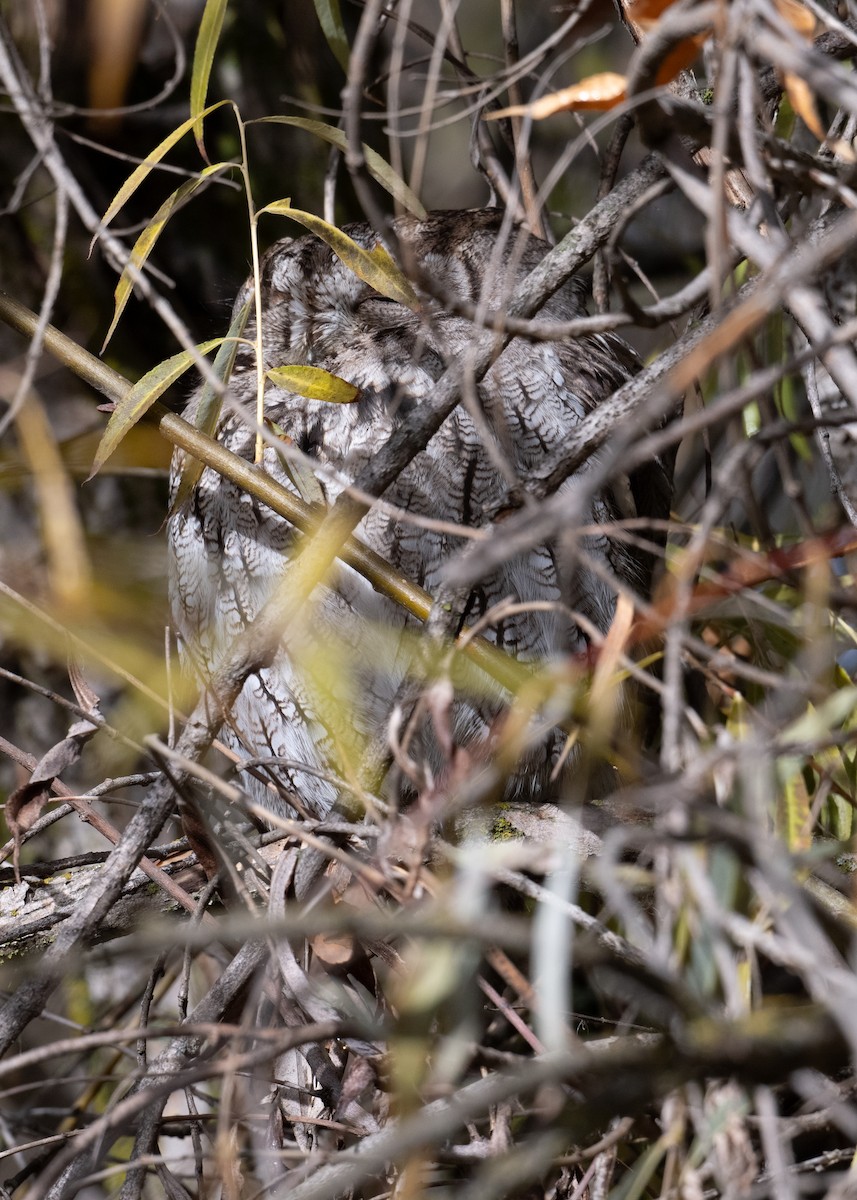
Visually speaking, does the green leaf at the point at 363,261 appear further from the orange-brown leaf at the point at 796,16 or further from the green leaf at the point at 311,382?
the orange-brown leaf at the point at 796,16

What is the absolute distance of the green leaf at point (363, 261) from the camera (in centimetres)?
98

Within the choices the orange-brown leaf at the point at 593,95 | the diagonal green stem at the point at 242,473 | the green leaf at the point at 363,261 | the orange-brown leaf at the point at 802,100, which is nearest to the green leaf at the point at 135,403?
the diagonal green stem at the point at 242,473

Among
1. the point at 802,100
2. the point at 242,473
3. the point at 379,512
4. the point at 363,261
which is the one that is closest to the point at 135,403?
the point at 242,473

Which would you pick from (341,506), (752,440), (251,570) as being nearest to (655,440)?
(752,440)

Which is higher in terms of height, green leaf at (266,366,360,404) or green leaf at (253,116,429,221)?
green leaf at (253,116,429,221)

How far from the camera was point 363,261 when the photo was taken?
38.7 inches

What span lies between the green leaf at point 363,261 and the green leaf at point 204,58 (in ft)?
0.32

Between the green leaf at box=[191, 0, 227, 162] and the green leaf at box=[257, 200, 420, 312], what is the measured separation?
0.32 ft

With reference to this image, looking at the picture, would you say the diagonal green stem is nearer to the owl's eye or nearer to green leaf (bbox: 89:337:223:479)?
green leaf (bbox: 89:337:223:479)

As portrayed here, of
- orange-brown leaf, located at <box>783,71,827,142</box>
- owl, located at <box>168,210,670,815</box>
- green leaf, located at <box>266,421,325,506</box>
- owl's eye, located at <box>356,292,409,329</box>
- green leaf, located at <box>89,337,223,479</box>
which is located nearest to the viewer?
orange-brown leaf, located at <box>783,71,827,142</box>

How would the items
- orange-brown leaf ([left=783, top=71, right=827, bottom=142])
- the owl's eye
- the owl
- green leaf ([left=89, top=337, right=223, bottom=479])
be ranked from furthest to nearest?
the owl's eye < the owl < green leaf ([left=89, top=337, right=223, bottom=479]) < orange-brown leaf ([left=783, top=71, right=827, bottom=142])

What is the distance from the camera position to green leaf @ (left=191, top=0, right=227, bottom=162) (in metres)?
0.98

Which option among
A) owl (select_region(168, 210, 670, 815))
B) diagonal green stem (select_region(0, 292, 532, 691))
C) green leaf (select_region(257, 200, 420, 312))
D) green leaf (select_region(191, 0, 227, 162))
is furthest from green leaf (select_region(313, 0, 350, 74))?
diagonal green stem (select_region(0, 292, 532, 691))

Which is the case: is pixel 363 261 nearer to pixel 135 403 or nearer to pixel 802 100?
pixel 135 403
